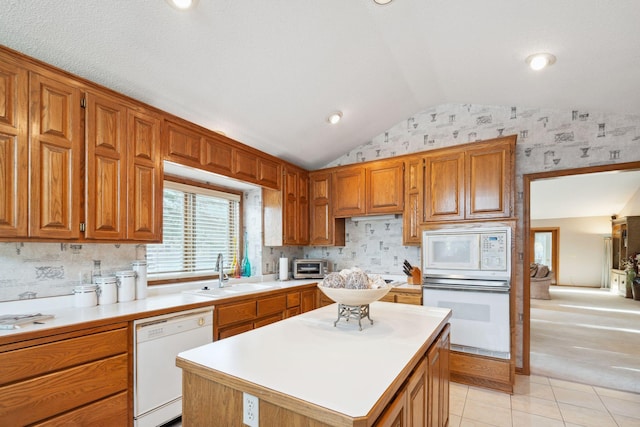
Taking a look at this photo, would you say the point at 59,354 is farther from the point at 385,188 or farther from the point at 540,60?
the point at 540,60

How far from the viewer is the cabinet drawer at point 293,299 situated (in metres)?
3.48

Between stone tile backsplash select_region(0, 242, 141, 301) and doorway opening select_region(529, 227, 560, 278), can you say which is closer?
stone tile backsplash select_region(0, 242, 141, 301)

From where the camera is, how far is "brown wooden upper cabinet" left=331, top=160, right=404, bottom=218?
3.63m

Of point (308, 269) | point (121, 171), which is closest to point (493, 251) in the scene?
point (308, 269)

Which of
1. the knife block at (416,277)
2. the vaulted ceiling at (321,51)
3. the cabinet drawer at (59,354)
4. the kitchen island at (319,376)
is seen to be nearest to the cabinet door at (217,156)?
the vaulted ceiling at (321,51)

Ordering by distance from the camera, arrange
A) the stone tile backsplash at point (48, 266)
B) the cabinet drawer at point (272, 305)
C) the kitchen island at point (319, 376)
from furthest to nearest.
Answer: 1. the cabinet drawer at point (272, 305)
2. the stone tile backsplash at point (48, 266)
3. the kitchen island at point (319, 376)

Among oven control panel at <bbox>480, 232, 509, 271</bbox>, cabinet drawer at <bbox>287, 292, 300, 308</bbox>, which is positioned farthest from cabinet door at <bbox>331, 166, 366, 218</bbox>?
oven control panel at <bbox>480, 232, 509, 271</bbox>

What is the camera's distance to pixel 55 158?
1955mm

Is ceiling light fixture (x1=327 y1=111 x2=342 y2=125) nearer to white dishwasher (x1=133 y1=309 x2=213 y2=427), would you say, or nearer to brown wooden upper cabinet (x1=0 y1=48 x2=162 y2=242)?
brown wooden upper cabinet (x1=0 y1=48 x2=162 y2=242)

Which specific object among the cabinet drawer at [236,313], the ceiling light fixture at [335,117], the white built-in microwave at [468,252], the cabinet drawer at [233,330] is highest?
the ceiling light fixture at [335,117]

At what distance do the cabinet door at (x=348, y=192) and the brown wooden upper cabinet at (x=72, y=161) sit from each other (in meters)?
2.17

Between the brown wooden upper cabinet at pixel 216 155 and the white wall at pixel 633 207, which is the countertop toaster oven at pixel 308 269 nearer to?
the brown wooden upper cabinet at pixel 216 155

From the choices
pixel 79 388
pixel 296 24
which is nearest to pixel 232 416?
pixel 79 388

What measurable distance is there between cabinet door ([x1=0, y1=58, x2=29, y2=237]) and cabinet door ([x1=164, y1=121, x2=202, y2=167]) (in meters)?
0.91
